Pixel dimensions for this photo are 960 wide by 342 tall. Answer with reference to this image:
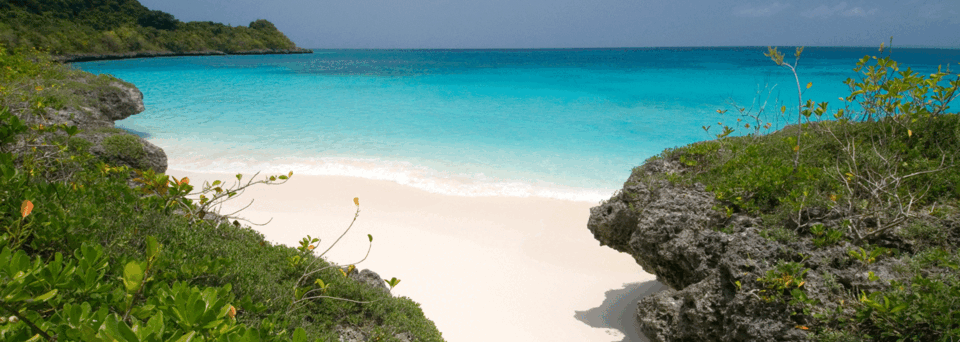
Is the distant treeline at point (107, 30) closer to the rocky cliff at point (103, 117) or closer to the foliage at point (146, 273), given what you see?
the rocky cliff at point (103, 117)

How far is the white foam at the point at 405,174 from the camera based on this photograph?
1053 centimetres

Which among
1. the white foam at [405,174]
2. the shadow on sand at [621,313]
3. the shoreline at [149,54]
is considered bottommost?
the shadow on sand at [621,313]

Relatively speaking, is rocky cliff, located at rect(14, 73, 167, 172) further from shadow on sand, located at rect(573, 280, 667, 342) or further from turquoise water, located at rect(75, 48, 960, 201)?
shadow on sand, located at rect(573, 280, 667, 342)

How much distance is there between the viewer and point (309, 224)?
26.2 feet

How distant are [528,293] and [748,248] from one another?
3.11m

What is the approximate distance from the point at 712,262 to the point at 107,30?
7727 cm

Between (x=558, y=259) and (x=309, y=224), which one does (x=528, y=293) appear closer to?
(x=558, y=259)

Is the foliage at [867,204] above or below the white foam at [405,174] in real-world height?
above

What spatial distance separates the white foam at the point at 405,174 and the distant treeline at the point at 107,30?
128 feet

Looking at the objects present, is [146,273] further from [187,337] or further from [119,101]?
[119,101]

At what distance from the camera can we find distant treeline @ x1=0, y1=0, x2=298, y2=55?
48.2m

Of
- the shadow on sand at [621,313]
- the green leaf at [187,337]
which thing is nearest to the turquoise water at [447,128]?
the shadow on sand at [621,313]

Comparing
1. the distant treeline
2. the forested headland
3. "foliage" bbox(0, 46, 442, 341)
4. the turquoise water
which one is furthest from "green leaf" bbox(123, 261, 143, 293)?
the distant treeline

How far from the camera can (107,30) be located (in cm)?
5984
